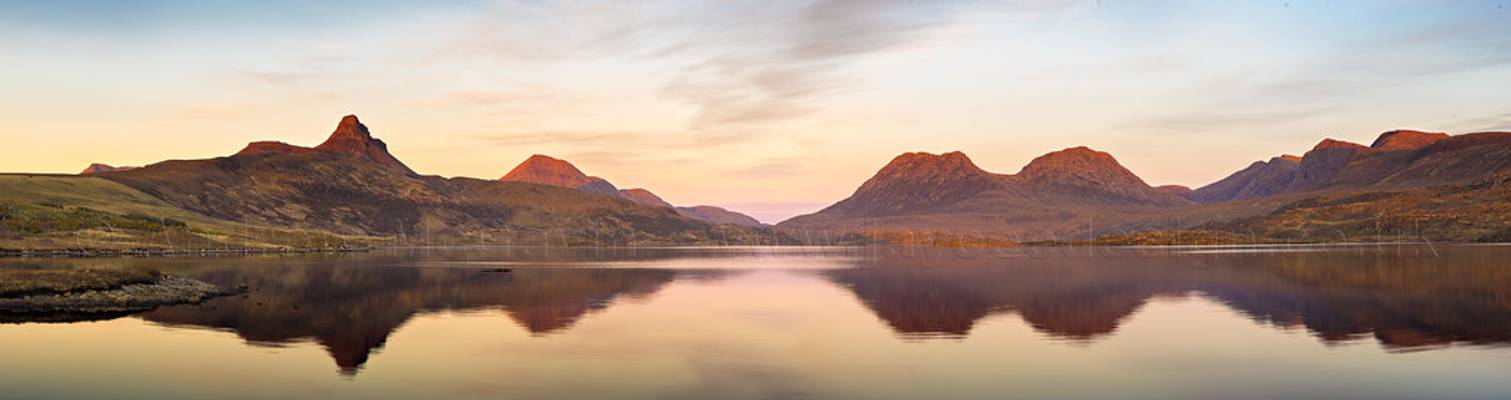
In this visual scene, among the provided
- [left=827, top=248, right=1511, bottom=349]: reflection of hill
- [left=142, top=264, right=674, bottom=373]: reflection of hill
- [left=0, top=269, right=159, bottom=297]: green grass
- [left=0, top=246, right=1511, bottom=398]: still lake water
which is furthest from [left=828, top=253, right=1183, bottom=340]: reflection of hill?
[left=0, top=269, right=159, bottom=297]: green grass

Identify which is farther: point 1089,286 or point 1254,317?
point 1089,286

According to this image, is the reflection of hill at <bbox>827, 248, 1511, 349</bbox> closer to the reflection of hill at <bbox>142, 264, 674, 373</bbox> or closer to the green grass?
the reflection of hill at <bbox>142, 264, 674, 373</bbox>

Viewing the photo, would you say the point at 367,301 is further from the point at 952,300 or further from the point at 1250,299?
the point at 1250,299

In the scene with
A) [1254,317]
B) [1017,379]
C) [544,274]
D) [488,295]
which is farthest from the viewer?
[544,274]

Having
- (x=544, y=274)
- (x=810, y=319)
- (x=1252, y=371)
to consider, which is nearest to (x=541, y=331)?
(x=810, y=319)

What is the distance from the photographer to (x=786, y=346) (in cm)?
5134

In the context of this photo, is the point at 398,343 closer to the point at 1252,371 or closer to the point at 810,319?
the point at 810,319

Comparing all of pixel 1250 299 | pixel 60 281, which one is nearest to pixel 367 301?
pixel 60 281

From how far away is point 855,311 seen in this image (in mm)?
73750

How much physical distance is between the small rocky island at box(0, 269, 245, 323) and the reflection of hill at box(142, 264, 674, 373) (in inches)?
143

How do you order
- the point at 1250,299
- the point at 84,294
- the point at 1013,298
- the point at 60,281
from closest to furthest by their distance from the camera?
the point at 84,294 < the point at 60,281 < the point at 1250,299 < the point at 1013,298

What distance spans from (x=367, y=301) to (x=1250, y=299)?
70.2 m

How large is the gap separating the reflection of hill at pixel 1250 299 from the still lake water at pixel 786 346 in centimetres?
37

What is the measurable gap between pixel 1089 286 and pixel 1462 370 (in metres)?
66.2
